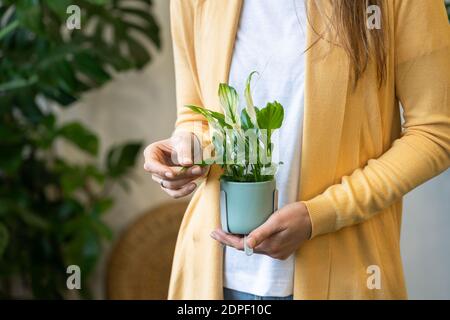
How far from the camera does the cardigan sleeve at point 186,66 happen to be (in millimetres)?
746

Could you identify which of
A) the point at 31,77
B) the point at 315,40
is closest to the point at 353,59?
the point at 315,40

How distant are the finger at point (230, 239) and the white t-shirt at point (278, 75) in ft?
0.27

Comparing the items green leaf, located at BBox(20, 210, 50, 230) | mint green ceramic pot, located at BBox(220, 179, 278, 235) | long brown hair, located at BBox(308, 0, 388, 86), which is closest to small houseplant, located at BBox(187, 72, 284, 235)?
mint green ceramic pot, located at BBox(220, 179, 278, 235)

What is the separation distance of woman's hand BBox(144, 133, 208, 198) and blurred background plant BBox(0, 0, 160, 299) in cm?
77

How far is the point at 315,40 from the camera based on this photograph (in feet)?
2.19

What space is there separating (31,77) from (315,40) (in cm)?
97

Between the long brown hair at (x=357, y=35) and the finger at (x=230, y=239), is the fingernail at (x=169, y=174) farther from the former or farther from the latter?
the long brown hair at (x=357, y=35)

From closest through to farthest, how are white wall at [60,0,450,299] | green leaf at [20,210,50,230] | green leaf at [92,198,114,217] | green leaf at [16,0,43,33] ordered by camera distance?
green leaf at [16,0,43,33] → green leaf at [20,210,50,230] → green leaf at [92,198,114,217] → white wall at [60,0,450,299]

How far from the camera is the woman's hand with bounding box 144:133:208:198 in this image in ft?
2.15

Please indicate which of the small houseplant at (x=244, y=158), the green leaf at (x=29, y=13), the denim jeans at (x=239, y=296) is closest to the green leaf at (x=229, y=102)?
the small houseplant at (x=244, y=158)

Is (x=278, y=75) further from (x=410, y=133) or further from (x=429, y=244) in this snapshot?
(x=429, y=244)

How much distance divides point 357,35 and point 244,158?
19 centimetres

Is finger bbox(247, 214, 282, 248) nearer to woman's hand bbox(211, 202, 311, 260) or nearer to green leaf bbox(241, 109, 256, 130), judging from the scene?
woman's hand bbox(211, 202, 311, 260)
